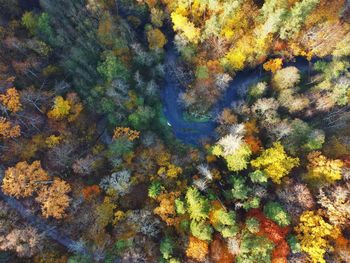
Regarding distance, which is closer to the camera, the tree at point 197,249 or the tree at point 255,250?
the tree at point 255,250

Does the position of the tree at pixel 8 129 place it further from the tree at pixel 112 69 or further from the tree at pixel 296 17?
the tree at pixel 296 17

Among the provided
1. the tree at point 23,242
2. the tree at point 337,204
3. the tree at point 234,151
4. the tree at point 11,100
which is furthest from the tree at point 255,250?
the tree at point 11,100

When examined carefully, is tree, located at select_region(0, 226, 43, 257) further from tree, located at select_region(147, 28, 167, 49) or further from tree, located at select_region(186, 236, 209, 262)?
tree, located at select_region(147, 28, 167, 49)

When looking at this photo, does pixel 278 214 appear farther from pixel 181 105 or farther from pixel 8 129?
pixel 8 129

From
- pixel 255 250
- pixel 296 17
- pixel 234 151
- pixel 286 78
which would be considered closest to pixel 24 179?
pixel 234 151

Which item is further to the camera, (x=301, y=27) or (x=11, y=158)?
(x=301, y=27)

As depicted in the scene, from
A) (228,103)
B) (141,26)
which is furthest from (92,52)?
(228,103)

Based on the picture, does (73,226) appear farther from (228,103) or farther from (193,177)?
(228,103)
